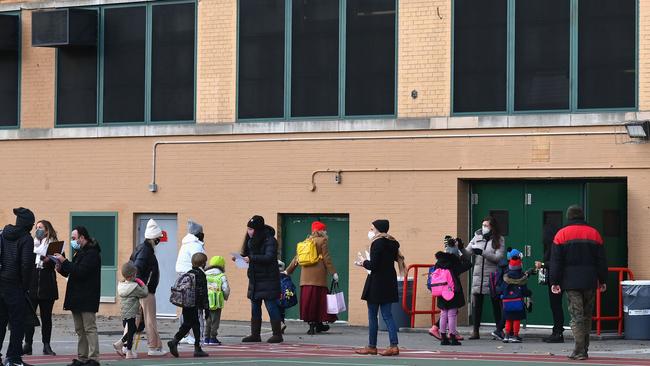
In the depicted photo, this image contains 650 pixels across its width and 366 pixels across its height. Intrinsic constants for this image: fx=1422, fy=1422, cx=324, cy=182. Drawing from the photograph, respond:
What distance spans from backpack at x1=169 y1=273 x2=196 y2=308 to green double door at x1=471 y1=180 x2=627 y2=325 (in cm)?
691

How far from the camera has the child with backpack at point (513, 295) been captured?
2045 cm

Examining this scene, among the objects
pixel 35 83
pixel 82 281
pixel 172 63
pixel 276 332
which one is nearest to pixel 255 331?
pixel 276 332

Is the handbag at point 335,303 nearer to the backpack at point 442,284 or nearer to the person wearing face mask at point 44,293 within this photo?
the backpack at point 442,284

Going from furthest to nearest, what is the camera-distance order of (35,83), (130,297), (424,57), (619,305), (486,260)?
1. (35,83)
2. (424,57)
3. (619,305)
4. (486,260)
5. (130,297)

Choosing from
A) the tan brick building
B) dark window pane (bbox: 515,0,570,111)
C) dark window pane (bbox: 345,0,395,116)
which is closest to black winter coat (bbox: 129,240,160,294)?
the tan brick building

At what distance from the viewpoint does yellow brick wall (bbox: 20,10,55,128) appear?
2705cm

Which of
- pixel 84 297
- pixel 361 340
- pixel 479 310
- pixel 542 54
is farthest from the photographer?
pixel 542 54

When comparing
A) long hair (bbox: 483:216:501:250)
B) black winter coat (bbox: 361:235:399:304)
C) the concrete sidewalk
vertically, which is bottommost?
the concrete sidewalk

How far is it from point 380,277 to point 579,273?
98.4 inches

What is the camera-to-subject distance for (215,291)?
64.1 ft

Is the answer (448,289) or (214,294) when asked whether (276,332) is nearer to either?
(214,294)

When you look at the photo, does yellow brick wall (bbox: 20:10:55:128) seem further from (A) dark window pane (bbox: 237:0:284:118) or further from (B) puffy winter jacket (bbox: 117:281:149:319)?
(B) puffy winter jacket (bbox: 117:281:149:319)

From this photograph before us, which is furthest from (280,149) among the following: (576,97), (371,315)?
(371,315)

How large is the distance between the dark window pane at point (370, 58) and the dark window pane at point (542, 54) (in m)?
2.26
